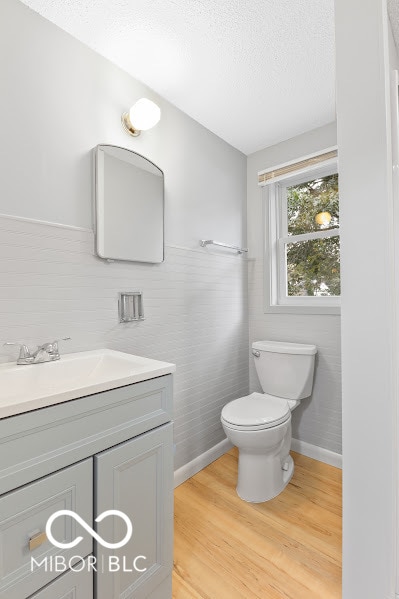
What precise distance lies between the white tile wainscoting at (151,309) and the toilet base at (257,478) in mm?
369

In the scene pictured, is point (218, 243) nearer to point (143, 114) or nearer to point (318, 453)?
point (143, 114)

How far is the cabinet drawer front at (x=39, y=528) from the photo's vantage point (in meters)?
0.68

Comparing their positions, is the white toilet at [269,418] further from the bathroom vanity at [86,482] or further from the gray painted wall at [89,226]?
the bathroom vanity at [86,482]

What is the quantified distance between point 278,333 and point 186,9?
1.88 meters

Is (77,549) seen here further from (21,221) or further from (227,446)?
(227,446)

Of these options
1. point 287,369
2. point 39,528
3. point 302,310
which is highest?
point 302,310

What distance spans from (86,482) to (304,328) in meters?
1.66

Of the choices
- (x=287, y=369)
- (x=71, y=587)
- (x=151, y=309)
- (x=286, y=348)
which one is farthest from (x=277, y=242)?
(x=71, y=587)

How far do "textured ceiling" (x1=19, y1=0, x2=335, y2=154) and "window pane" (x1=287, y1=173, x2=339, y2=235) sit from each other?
1.42 feet

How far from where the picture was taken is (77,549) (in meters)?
0.80

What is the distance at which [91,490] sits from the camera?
830 millimetres

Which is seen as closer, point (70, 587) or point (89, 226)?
point (70, 587)

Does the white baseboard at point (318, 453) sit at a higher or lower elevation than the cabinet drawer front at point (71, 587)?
lower

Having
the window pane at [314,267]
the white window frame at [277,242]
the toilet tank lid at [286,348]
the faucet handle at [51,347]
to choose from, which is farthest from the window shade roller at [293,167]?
the faucet handle at [51,347]
